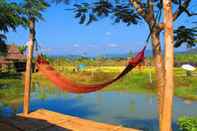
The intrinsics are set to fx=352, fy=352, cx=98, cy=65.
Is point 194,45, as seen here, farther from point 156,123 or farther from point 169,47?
A: point 156,123

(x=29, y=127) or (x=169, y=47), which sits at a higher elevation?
(x=169, y=47)

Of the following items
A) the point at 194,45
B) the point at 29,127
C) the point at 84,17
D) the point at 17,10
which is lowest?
the point at 29,127

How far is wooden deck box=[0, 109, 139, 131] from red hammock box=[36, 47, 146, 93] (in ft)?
1.81

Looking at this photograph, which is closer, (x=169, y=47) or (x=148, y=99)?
(x=169, y=47)

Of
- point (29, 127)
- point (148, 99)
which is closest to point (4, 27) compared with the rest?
point (29, 127)

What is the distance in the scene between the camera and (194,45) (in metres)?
4.94

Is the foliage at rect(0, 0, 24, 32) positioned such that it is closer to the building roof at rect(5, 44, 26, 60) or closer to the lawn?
the lawn

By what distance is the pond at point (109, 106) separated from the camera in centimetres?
1081

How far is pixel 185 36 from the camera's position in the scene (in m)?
4.85

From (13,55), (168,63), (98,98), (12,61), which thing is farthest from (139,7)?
(13,55)

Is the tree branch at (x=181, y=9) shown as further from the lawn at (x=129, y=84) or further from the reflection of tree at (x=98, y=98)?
the lawn at (x=129, y=84)

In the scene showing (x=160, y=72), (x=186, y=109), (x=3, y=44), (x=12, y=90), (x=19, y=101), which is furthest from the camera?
(x=3, y=44)

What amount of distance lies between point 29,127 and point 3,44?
43.4ft

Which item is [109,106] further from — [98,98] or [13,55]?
[13,55]
